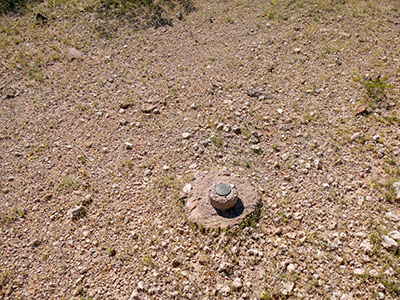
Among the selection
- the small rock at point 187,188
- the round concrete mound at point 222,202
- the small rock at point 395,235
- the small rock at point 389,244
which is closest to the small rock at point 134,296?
the round concrete mound at point 222,202

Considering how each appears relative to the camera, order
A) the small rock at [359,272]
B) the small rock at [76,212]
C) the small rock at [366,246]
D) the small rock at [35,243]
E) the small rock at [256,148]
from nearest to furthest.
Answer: the small rock at [359,272]
the small rock at [366,246]
the small rock at [35,243]
the small rock at [76,212]
the small rock at [256,148]

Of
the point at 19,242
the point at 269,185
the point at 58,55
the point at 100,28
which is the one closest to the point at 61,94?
the point at 58,55

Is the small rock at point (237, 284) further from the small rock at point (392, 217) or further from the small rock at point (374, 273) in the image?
the small rock at point (392, 217)

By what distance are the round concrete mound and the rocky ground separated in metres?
0.22

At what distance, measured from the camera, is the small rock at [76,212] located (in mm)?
6336

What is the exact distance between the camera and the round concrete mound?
568 centimetres

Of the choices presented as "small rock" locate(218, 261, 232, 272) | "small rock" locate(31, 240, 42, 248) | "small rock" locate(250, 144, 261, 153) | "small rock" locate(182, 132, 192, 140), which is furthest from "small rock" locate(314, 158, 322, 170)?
"small rock" locate(31, 240, 42, 248)

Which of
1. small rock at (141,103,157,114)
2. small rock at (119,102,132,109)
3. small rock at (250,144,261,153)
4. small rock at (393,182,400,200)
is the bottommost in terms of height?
small rock at (393,182,400,200)

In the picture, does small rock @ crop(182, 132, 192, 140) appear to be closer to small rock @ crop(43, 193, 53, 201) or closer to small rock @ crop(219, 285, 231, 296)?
small rock @ crop(43, 193, 53, 201)

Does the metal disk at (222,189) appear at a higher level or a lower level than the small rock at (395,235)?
higher

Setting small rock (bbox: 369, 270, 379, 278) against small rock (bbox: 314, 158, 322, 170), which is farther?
small rock (bbox: 314, 158, 322, 170)

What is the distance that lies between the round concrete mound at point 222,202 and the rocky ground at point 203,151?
216mm

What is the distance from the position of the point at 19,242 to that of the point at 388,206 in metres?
7.17

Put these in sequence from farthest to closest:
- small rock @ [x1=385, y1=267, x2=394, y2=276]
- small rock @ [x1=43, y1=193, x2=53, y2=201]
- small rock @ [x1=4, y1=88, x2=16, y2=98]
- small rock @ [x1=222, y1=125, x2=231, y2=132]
Result: small rock @ [x1=4, y1=88, x2=16, y2=98], small rock @ [x1=222, y1=125, x2=231, y2=132], small rock @ [x1=43, y1=193, x2=53, y2=201], small rock @ [x1=385, y1=267, x2=394, y2=276]
